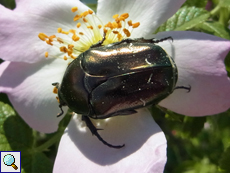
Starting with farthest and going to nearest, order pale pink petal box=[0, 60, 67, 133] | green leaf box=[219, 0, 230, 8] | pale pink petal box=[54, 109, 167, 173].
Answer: green leaf box=[219, 0, 230, 8] < pale pink petal box=[0, 60, 67, 133] < pale pink petal box=[54, 109, 167, 173]

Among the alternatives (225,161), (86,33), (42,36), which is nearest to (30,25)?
(42,36)

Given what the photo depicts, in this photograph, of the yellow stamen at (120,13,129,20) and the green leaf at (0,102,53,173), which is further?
the green leaf at (0,102,53,173)

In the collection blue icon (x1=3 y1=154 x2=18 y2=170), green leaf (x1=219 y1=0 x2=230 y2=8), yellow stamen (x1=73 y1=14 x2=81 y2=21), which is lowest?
blue icon (x1=3 y1=154 x2=18 y2=170)

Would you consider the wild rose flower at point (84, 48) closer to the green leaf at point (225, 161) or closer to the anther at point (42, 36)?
the anther at point (42, 36)

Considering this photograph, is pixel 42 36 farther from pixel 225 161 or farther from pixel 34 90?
pixel 225 161

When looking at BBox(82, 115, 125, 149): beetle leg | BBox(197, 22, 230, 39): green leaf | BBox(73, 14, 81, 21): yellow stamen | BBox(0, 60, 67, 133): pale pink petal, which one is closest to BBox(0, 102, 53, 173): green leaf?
BBox(0, 60, 67, 133): pale pink petal

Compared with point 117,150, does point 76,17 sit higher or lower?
higher

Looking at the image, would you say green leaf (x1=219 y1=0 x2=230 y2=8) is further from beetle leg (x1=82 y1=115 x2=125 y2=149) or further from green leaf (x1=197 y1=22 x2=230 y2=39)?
beetle leg (x1=82 y1=115 x2=125 y2=149)
